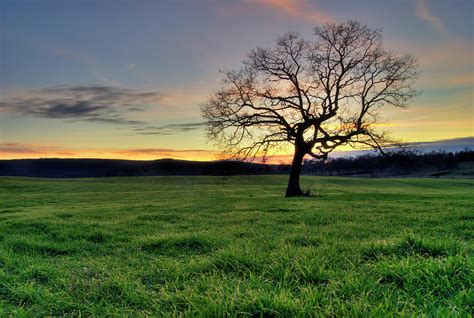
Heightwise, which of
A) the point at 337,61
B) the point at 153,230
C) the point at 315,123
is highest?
the point at 337,61

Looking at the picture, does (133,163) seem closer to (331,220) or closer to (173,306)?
(331,220)

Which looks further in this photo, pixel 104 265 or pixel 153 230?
pixel 153 230

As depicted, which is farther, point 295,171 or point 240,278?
point 295,171

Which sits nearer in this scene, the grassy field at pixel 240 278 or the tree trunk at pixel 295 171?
the grassy field at pixel 240 278

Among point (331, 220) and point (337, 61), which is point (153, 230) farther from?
point (337, 61)

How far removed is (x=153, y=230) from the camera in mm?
11453

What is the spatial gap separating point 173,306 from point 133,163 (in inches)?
4251

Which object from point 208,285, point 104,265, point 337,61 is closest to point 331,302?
point 208,285

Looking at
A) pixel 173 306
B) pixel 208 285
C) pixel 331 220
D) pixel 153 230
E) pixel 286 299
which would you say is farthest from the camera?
pixel 331 220

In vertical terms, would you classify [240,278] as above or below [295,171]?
below

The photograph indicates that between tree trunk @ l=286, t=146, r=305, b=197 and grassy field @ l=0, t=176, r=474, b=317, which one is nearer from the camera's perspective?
grassy field @ l=0, t=176, r=474, b=317

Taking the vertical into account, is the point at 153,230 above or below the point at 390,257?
below

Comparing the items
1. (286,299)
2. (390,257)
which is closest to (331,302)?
(286,299)

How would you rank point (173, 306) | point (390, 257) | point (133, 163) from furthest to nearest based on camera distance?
1. point (133, 163)
2. point (390, 257)
3. point (173, 306)
